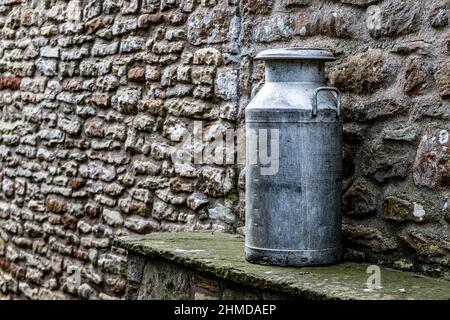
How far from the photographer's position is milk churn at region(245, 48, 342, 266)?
2.89 m

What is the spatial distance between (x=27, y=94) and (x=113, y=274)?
1673 mm

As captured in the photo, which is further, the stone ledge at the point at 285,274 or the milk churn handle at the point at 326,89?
the milk churn handle at the point at 326,89

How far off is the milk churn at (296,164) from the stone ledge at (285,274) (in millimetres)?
98

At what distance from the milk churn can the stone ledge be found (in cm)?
10

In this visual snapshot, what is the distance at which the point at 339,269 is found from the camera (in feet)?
9.51

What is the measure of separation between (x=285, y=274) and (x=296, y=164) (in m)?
0.43

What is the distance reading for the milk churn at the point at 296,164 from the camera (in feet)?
9.49
